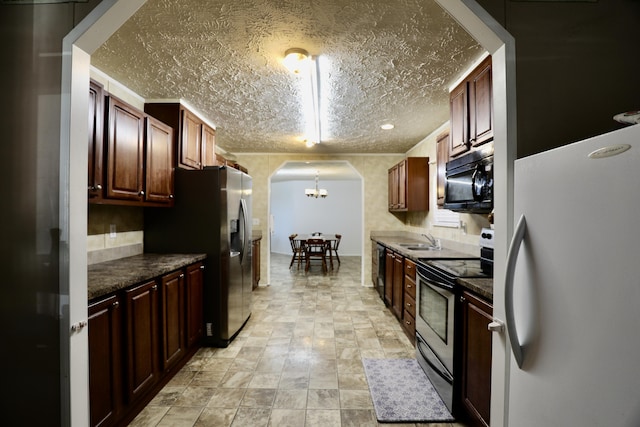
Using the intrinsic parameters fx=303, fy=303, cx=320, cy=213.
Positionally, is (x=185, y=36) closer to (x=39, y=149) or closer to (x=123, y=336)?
(x=39, y=149)

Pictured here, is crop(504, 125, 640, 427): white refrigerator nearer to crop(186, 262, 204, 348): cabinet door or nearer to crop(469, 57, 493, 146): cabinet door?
crop(469, 57, 493, 146): cabinet door

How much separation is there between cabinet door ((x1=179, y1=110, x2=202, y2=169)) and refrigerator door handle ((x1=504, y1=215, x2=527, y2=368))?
299 centimetres

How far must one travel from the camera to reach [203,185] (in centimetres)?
296

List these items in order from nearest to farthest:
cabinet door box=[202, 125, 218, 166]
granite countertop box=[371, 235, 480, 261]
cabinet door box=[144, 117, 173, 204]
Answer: cabinet door box=[144, 117, 173, 204], granite countertop box=[371, 235, 480, 261], cabinet door box=[202, 125, 218, 166]

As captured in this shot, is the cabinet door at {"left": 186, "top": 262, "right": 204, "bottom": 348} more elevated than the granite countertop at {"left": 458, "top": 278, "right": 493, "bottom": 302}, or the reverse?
the granite countertop at {"left": 458, "top": 278, "right": 493, "bottom": 302}

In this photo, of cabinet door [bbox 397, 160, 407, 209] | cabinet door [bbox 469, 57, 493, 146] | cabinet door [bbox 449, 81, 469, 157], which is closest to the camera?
cabinet door [bbox 469, 57, 493, 146]

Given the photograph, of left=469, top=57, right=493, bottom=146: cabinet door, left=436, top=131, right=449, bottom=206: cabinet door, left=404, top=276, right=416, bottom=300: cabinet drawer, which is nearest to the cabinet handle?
left=469, top=57, right=493, bottom=146: cabinet door

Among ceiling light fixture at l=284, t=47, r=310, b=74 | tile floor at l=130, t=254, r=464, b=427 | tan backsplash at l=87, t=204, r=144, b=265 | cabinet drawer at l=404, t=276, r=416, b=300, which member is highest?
ceiling light fixture at l=284, t=47, r=310, b=74

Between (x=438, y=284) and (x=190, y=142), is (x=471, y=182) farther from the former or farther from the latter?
(x=190, y=142)

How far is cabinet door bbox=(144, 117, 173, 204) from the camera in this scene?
8.36 feet

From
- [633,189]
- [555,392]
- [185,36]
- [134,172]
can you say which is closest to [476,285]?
[555,392]

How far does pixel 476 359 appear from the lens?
1.70 m

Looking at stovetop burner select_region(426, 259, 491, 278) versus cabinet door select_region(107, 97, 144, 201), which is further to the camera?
cabinet door select_region(107, 97, 144, 201)

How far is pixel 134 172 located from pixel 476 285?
2500 mm
